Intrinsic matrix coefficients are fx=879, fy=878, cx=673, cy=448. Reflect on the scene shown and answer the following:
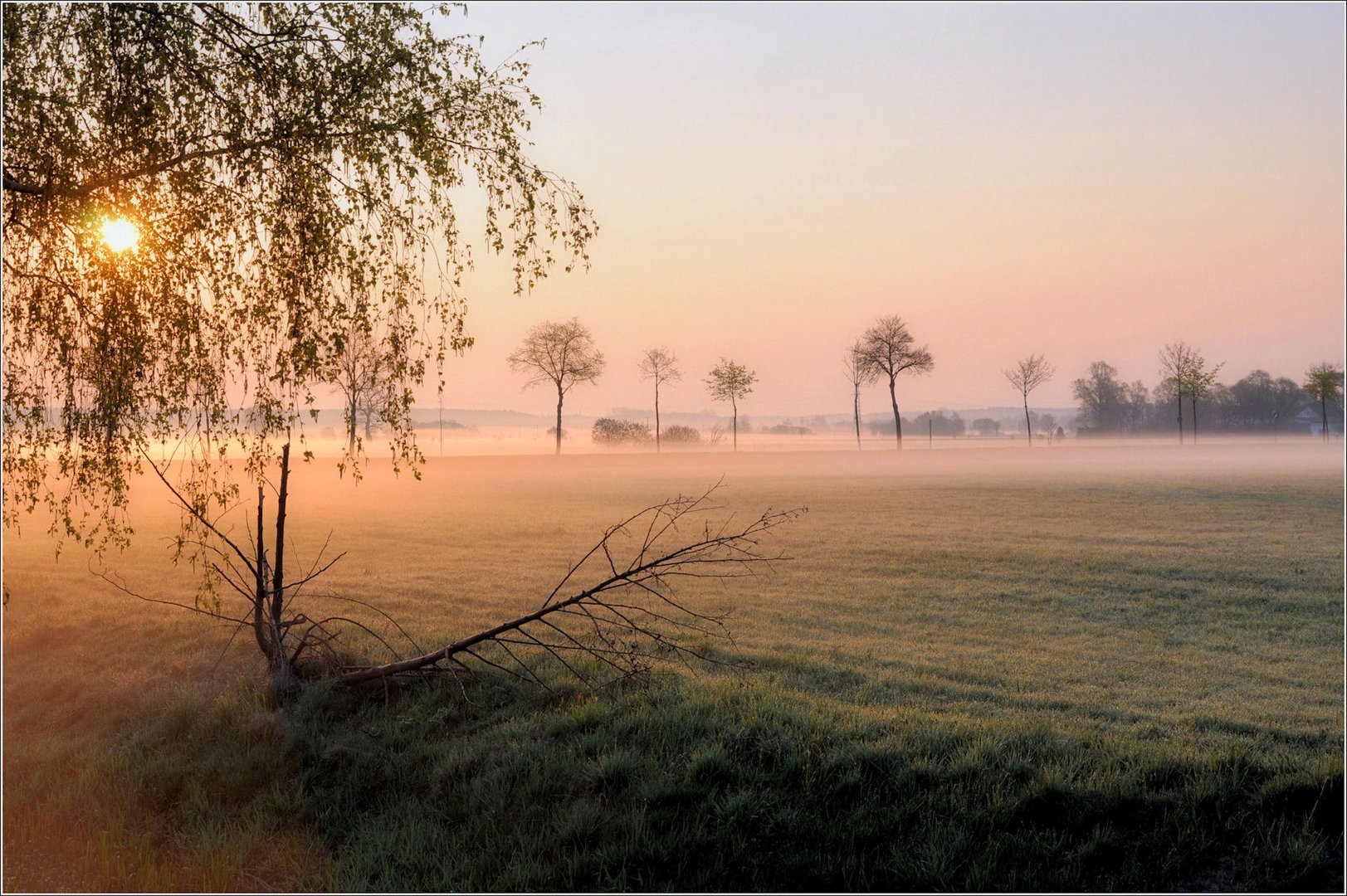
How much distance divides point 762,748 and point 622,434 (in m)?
64.9

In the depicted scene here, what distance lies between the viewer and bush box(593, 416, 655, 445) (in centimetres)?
7169

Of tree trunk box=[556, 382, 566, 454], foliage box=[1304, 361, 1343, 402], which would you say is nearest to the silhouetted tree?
tree trunk box=[556, 382, 566, 454]

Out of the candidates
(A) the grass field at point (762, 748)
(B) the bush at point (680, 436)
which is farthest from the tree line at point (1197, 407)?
(A) the grass field at point (762, 748)

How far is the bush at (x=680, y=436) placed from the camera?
72750mm

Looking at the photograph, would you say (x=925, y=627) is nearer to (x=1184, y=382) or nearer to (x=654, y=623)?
(x=654, y=623)

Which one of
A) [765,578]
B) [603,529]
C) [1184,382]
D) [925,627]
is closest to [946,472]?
[603,529]

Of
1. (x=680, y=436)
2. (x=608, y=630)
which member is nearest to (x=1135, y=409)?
(x=680, y=436)

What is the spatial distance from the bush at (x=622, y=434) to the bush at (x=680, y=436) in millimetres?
1288

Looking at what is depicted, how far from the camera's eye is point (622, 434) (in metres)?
72.0

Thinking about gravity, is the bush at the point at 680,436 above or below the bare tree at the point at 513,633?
above

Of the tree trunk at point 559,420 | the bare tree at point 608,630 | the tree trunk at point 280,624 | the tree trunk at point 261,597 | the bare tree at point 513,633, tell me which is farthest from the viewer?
the tree trunk at point 559,420

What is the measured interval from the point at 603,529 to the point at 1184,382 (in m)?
70.6

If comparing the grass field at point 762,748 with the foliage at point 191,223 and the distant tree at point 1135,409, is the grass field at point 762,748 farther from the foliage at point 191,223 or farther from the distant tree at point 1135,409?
the distant tree at point 1135,409

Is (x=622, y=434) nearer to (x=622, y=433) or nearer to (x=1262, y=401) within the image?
(x=622, y=433)
